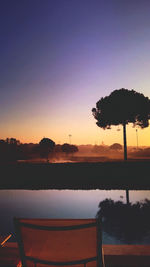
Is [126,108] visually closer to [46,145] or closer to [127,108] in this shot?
[127,108]

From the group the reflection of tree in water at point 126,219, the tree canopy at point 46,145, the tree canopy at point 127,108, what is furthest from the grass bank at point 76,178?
the tree canopy at point 46,145

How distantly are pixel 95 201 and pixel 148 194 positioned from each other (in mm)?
3477

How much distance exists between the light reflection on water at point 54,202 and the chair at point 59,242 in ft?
24.8

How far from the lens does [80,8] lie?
36.2 ft

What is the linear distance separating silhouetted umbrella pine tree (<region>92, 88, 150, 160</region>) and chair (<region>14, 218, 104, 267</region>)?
90.4 feet

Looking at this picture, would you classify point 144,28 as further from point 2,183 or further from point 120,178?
point 2,183

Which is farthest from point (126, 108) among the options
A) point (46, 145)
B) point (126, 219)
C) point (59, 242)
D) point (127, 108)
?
point (46, 145)

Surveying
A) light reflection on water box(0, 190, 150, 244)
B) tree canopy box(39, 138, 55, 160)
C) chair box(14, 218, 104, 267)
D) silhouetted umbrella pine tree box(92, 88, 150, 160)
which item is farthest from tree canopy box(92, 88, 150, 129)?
tree canopy box(39, 138, 55, 160)

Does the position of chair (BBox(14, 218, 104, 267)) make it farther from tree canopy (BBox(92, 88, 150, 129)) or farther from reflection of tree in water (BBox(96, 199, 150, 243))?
tree canopy (BBox(92, 88, 150, 129))

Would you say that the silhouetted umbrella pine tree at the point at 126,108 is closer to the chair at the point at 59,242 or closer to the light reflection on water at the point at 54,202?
the light reflection on water at the point at 54,202

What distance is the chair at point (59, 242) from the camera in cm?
127

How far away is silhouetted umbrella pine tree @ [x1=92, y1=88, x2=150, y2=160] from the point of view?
94.2 ft

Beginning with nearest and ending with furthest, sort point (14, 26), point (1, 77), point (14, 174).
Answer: point (14, 26), point (14, 174), point (1, 77)

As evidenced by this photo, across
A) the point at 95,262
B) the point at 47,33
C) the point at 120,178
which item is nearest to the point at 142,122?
the point at 120,178
